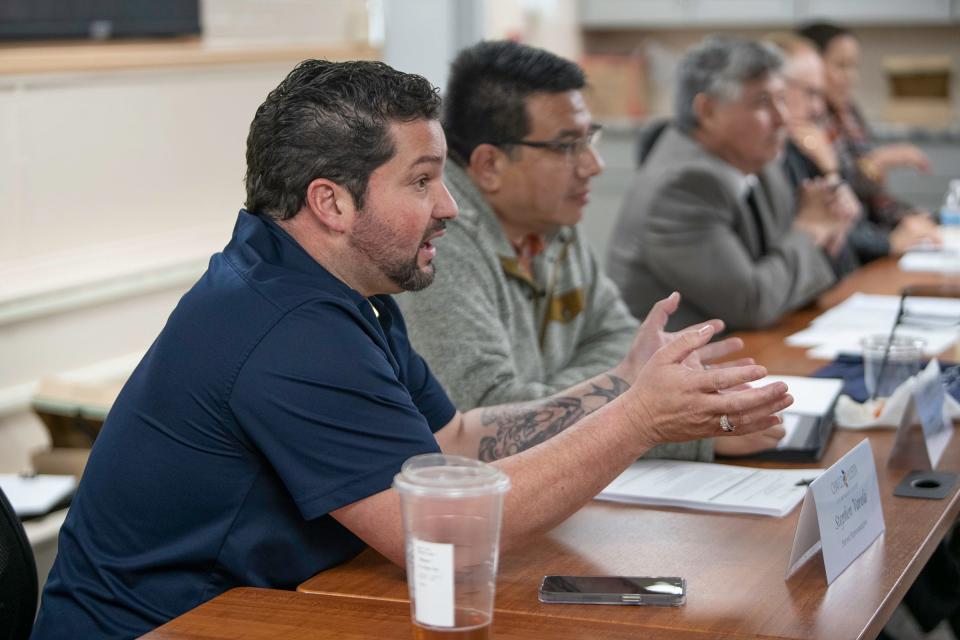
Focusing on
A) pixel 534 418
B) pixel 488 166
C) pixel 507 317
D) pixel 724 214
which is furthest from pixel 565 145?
pixel 724 214

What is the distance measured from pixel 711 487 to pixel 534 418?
27 cm

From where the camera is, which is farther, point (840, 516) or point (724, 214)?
point (724, 214)

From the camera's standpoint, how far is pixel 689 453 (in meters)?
2.00

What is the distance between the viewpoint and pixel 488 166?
240cm

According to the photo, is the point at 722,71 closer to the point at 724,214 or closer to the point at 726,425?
the point at 724,214

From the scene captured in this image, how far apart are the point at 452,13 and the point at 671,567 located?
4074 mm

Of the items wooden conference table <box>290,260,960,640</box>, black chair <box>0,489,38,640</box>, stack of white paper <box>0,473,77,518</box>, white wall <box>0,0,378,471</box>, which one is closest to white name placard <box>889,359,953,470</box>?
wooden conference table <box>290,260,960,640</box>

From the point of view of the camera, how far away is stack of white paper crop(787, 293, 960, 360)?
2797 millimetres

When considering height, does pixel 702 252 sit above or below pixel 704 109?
below

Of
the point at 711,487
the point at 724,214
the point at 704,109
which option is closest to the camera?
the point at 711,487

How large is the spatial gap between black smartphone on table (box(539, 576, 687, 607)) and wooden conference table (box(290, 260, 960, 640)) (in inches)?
0.4

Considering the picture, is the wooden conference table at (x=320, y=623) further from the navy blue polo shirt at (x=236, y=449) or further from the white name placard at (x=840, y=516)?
the white name placard at (x=840, y=516)

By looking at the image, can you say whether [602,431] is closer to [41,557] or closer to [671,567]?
[671,567]

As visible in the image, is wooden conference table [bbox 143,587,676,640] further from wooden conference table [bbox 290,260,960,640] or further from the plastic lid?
the plastic lid
